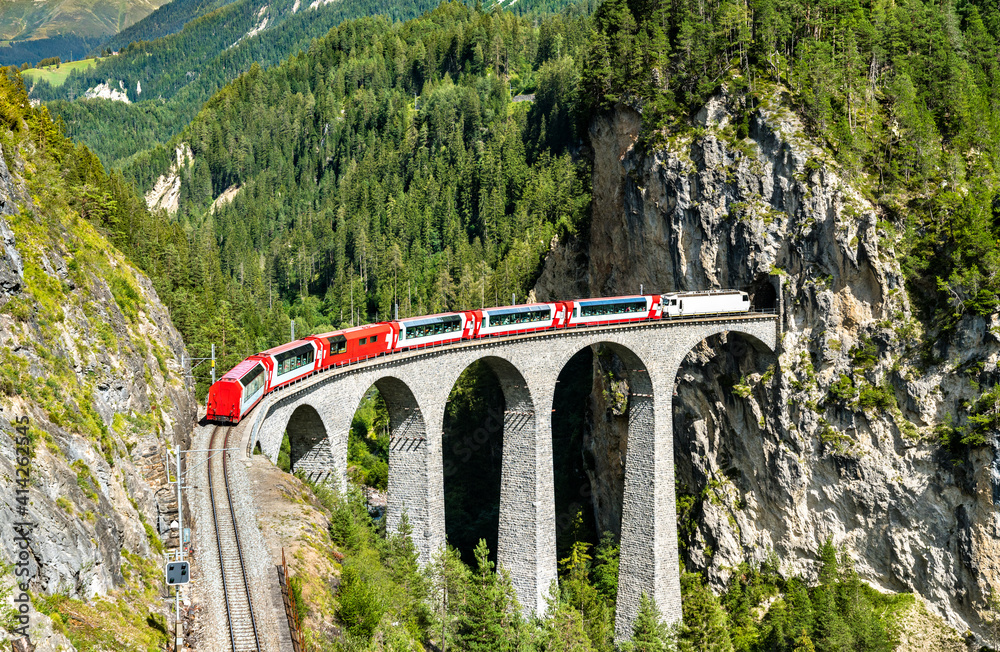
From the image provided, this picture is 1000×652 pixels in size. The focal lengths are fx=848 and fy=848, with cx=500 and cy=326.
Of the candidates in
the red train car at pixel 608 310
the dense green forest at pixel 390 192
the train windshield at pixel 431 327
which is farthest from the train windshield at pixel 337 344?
the dense green forest at pixel 390 192

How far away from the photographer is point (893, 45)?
6819 centimetres

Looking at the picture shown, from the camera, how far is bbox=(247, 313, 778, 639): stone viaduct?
42938 mm

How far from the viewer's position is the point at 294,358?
41969 millimetres

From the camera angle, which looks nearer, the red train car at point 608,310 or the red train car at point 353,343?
the red train car at point 353,343

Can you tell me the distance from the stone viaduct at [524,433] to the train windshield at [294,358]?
93 centimetres

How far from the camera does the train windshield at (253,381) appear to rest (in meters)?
37.0

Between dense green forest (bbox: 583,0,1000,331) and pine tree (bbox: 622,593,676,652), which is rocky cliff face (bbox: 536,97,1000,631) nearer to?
dense green forest (bbox: 583,0,1000,331)

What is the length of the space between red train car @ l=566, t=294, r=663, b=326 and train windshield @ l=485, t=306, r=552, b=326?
1817mm

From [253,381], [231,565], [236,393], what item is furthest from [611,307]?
[231,565]

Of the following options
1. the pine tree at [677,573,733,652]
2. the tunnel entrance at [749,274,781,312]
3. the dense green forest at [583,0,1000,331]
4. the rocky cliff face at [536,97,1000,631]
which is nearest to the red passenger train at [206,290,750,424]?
the tunnel entrance at [749,274,781,312]

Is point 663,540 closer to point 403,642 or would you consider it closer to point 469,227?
point 403,642

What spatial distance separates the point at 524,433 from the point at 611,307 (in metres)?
10.3

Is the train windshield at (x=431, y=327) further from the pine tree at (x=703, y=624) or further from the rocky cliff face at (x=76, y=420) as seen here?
the pine tree at (x=703, y=624)

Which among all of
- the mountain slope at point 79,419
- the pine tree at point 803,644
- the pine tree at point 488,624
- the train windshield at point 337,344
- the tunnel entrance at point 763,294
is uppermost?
the tunnel entrance at point 763,294
